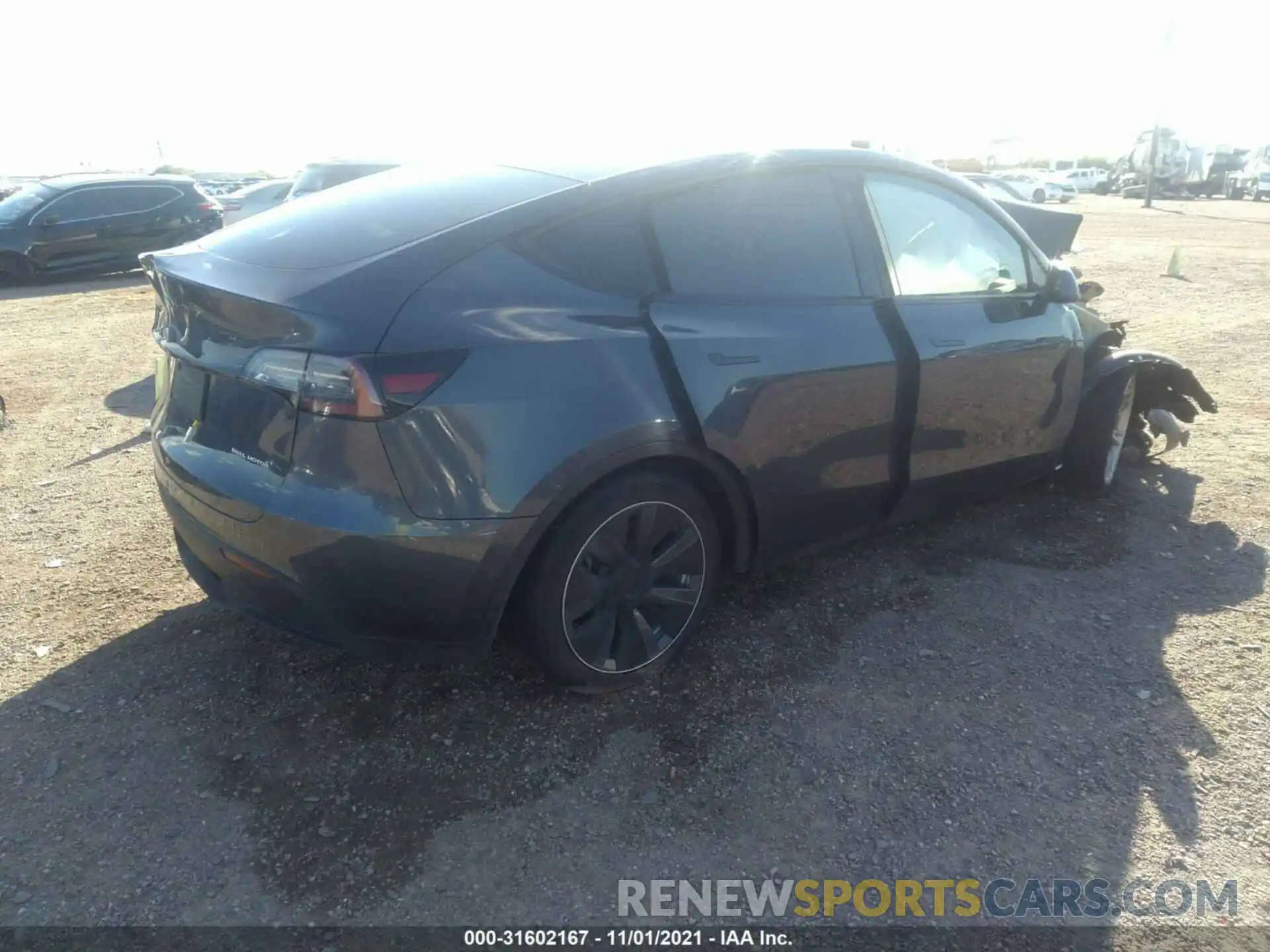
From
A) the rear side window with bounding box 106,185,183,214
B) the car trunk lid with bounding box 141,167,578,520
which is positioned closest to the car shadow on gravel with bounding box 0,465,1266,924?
the car trunk lid with bounding box 141,167,578,520

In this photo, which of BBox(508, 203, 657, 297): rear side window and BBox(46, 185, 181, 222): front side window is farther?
BBox(46, 185, 181, 222): front side window

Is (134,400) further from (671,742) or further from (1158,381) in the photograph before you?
(1158,381)

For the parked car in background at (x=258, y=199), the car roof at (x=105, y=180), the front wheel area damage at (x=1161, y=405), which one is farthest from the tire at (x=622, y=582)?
the car roof at (x=105, y=180)

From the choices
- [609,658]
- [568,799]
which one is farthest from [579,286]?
[568,799]

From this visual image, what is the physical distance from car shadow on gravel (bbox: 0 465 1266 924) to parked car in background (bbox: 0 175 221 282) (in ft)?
40.2

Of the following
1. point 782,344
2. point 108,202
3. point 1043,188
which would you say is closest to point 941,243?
point 782,344

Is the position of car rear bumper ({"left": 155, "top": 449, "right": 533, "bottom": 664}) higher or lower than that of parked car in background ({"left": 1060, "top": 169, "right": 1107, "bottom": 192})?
lower

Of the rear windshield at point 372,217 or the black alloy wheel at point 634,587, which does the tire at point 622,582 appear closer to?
the black alloy wheel at point 634,587

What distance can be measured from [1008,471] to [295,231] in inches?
124

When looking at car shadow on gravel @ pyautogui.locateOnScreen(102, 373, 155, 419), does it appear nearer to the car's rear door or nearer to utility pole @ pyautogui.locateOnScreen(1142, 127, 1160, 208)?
the car's rear door

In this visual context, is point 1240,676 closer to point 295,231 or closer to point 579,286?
point 579,286

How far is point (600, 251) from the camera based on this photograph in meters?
2.87

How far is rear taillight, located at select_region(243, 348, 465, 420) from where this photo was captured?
2.40 meters

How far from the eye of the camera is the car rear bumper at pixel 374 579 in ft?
8.20
